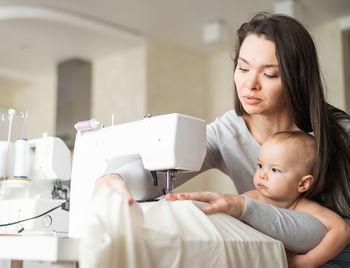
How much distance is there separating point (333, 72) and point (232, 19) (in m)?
1.25

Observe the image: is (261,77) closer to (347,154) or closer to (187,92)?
(347,154)

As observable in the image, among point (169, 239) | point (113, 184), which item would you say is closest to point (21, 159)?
point (113, 184)

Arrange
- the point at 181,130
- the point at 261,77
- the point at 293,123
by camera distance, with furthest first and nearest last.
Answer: the point at 293,123
the point at 261,77
the point at 181,130

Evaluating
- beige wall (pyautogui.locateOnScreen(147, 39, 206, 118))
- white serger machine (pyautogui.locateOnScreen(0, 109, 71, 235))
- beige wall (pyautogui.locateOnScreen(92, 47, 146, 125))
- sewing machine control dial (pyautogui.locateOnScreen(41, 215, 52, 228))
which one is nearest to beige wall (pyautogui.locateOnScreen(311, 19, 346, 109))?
beige wall (pyautogui.locateOnScreen(147, 39, 206, 118))

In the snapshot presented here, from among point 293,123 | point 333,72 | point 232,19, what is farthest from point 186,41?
point 293,123

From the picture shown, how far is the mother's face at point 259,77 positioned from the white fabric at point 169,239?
441 millimetres

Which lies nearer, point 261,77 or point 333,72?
point 261,77

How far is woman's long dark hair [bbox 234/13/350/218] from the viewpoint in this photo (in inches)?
56.7

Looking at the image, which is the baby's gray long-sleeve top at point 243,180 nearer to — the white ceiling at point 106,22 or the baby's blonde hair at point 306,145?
the baby's blonde hair at point 306,145

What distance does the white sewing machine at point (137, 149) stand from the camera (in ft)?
4.03

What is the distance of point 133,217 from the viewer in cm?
93

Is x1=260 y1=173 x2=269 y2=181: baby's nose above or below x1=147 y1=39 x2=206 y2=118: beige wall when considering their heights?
below

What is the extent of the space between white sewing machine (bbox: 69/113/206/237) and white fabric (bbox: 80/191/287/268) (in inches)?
5.9

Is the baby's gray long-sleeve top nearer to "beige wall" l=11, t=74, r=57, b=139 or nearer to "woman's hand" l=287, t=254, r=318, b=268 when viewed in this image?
"woman's hand" l=287, t=254, r=318, b=268
